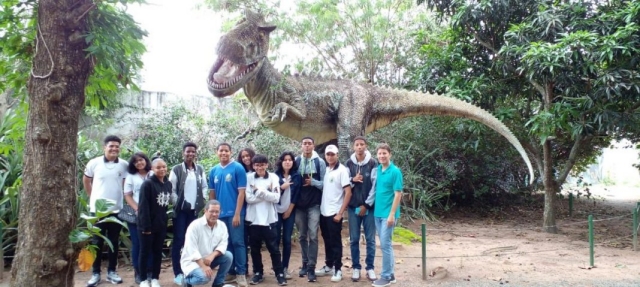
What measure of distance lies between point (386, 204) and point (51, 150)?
296 centimetres

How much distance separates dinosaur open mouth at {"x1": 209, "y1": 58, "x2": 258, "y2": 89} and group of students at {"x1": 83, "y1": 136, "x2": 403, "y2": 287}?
0.86 m

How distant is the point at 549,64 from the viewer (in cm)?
629

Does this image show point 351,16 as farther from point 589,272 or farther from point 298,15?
point 589,272

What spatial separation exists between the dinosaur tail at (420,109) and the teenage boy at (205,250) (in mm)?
3541

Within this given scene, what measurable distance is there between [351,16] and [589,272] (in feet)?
25.0

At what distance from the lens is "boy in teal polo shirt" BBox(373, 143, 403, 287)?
4.63m

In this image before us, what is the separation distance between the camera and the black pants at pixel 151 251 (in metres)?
4.48

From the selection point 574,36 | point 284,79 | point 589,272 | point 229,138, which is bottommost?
point 589,272

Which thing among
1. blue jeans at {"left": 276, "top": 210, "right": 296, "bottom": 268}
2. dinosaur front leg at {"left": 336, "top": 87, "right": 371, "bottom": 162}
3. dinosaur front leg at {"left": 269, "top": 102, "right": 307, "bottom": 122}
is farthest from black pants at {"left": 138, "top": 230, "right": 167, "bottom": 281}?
dinosaur front leg at {"left": 336, "top": 87, "right": 371, "bottom": 162}

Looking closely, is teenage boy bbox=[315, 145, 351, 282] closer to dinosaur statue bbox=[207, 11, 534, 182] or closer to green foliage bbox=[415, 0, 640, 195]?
dinosaur statue bbox=[207, 11, 534, 182]

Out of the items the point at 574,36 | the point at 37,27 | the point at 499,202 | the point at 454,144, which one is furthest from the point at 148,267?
the point at 499,202

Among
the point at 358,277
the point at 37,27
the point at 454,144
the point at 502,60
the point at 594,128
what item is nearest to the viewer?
the point at 37,27

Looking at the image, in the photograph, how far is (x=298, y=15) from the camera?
1105 cm

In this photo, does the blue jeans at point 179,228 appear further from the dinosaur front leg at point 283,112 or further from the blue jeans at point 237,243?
the dinosaur front leg at point 283,112
